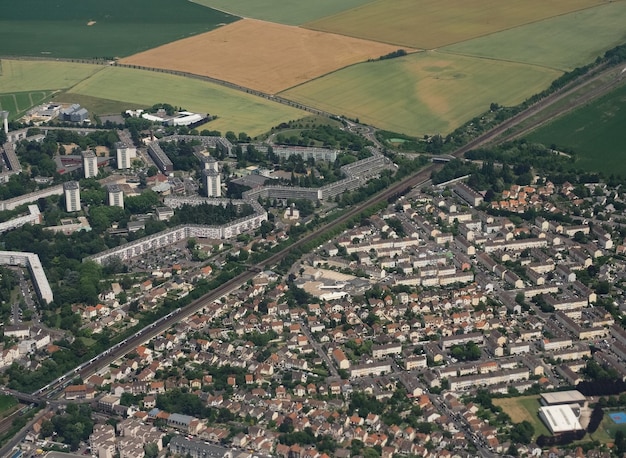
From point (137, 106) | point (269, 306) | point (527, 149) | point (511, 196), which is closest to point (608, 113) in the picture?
point (527, 149)

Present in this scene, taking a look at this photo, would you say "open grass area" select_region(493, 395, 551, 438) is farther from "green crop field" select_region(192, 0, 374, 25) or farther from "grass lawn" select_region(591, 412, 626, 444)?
"green crop field" select_region(192, 0, 374, 25)

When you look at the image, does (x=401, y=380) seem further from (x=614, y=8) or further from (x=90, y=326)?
(x=614, y=8)

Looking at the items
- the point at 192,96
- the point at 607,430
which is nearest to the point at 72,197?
the point at 192,96

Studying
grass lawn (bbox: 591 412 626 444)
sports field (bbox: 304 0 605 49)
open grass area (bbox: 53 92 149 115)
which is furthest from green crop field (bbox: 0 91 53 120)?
grass lawn (bbox: 591 412 626 444)

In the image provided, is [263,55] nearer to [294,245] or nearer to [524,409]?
[294,245]

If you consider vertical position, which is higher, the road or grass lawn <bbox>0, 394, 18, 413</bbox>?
grass lawn <bbox>0, 394, 18, 413</bbox>

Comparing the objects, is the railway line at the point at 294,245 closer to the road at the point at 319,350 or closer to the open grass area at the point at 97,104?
the road at the point at 319,350
